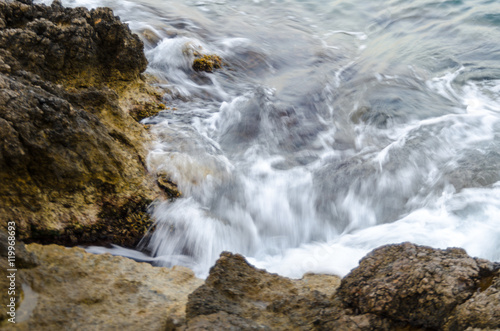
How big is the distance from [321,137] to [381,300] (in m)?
4.19

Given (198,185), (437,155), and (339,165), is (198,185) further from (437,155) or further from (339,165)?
(437,155)

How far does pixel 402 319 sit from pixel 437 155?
4.03 m

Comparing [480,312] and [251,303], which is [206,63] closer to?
[251,303]

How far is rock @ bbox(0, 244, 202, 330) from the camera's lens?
2.37m

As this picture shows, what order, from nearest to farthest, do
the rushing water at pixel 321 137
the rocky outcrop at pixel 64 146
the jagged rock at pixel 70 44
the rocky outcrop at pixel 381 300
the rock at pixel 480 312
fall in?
Answer: the rock at pixel 480 312 → the rocky outcrop at pixel 381 300 → the rocky outcrop at pixel 64 146 → the rushing water at pixel 321 137 → the jagged rock at pixel 70 44

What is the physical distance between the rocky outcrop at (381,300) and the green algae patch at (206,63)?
5454 mm

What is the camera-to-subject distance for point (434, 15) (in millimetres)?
11078

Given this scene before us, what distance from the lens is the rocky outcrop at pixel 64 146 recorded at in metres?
3.33

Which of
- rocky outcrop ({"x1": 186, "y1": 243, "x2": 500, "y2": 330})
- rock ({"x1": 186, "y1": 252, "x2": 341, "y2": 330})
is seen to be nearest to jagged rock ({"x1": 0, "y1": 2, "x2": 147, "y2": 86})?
rock ({"x1": 186, "y1": 252, "x2": 341, "y2": 330})

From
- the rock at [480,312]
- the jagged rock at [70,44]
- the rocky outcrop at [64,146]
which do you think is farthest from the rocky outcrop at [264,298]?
the jagged rock at [70,44]

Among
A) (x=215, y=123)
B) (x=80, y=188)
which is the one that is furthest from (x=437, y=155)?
(x=80, y=188)

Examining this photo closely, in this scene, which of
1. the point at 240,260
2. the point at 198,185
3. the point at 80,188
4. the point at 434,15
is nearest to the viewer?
the point at 240,260

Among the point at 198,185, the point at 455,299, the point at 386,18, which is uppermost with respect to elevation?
the point at 386,18

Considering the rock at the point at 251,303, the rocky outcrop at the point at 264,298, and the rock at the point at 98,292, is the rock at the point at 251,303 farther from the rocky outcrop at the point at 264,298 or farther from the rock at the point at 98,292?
the rock at the point at 98,292
